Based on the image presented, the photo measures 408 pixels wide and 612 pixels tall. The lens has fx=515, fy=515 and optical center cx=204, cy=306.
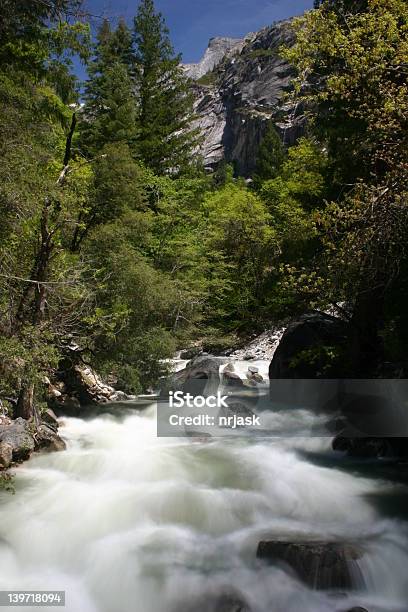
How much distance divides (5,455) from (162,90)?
2125 cm

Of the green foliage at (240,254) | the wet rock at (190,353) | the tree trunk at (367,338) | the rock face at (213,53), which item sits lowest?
the wet rock at (190,353)

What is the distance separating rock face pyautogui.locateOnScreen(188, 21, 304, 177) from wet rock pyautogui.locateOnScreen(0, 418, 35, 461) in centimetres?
5913

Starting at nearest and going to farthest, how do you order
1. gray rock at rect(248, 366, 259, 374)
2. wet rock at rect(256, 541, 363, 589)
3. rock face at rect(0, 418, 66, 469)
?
wet rock at rect(256, 541, 363, 589) < rock face at rect(0, 418, 66, 469) < gray rock at rect(248, 366, 259, 374)

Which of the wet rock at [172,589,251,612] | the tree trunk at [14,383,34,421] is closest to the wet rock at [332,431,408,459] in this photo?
the wet rock at [172,589,251,612]

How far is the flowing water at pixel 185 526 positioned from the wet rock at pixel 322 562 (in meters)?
0.10

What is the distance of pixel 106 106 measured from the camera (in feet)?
68.1

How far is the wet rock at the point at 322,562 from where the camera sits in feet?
17.4

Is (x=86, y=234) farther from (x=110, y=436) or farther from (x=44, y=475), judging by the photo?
(x=44, y=475)

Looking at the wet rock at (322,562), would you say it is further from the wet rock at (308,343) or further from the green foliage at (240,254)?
the green foliage at (240,254)

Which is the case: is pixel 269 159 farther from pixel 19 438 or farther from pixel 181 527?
pixel 181 527

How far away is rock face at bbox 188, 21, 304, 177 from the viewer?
71.1 m
